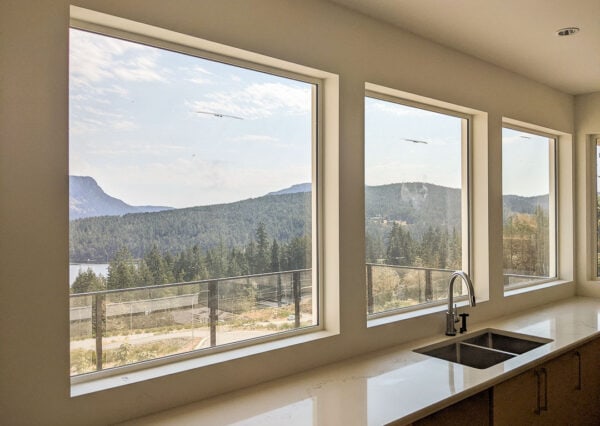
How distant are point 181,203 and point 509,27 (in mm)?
2075

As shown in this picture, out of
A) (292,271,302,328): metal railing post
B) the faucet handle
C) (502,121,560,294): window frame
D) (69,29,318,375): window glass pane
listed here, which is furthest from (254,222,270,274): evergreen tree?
(502,121,560,294): window frame

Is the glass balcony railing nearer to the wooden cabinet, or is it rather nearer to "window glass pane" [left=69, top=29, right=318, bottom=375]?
"window glass pane" [left=69, top=29, right=318, bottom=375]

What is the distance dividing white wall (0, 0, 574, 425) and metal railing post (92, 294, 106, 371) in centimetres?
15

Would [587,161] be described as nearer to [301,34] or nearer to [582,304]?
[582,304]

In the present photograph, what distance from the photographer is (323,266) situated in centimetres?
236

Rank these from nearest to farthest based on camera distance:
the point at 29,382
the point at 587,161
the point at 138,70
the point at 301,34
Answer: the point at 29,382
the point at 138,70
the point at 301,34
the point at 587,161

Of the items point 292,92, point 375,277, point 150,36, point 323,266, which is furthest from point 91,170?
point 375,277

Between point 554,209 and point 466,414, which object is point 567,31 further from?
point 466,414

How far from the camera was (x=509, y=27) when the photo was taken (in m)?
2.63

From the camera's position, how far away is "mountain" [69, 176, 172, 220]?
163 centimetres

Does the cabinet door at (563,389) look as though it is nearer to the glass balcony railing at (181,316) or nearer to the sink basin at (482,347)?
the sink basin at (482,347)

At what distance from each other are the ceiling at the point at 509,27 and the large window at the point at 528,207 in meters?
0.67

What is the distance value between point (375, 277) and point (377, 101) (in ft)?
3.25

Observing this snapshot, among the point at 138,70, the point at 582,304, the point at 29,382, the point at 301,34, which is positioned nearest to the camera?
the point at 29,382
